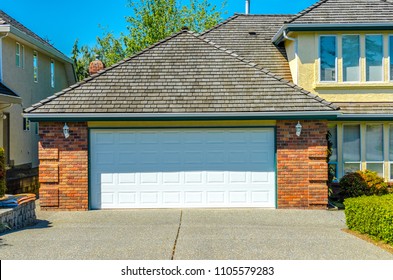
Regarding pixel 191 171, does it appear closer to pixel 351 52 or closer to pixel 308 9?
pixel 351 52

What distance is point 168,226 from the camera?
11000mm

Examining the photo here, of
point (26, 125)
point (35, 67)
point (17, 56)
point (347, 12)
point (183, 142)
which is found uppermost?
point (347, 12)

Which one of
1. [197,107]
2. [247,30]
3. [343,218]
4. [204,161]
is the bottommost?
[343,218]

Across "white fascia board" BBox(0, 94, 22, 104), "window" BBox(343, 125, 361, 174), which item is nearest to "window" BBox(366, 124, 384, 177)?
"window" BBox(343, 125, 361, 174)

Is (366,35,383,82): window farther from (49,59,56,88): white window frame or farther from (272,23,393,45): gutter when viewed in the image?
Result: (49,59,56,88): white window frame

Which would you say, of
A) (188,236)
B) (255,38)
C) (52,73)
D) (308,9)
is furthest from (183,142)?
(52,73)

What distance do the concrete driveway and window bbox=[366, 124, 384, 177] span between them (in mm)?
3863

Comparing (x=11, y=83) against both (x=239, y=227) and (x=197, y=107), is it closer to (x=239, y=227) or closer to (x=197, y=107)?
(x=197, y=107)

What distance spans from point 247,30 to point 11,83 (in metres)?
9.58

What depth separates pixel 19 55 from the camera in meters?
19.7

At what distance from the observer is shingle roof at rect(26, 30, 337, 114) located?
43.7ft

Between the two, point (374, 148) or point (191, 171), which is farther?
point (374, 148)

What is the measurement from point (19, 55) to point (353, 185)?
540 inches
